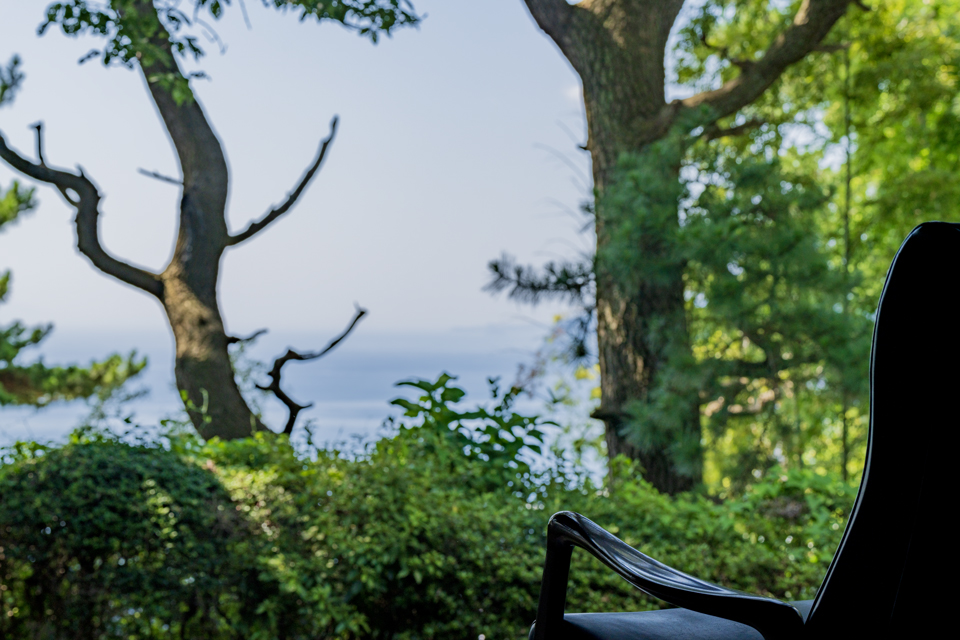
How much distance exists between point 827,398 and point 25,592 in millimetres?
3093

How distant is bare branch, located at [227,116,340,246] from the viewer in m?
4.34

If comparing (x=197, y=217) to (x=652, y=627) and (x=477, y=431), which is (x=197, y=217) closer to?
(x=477, y=431)

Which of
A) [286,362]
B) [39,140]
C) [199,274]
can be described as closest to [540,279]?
[286,362]

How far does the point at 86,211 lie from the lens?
4145mm

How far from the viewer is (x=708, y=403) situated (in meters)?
3.21

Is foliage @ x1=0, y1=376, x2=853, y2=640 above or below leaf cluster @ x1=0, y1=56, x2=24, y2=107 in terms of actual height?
below

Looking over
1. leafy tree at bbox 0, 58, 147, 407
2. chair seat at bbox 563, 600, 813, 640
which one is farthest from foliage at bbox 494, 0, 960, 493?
leafy tree at bbox 0, 58, 147, 407

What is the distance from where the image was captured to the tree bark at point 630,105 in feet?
12.2

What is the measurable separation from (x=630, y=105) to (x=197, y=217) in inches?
105

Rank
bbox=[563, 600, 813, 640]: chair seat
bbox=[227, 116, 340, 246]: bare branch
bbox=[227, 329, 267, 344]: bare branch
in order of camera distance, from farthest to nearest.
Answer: bbox=[227, 116, 340, 246]: bare branch, bbox=[227, 329, 267, 344]: bare branch, bbox=[563, 600, 813, 640]: chair seat

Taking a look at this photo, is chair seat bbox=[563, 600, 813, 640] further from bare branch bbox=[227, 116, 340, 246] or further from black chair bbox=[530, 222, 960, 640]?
bare branch bbox=[227, 116, 340, 246]

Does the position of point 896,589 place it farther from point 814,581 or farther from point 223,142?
point 223,142

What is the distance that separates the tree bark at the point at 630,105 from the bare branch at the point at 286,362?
4.65 ft

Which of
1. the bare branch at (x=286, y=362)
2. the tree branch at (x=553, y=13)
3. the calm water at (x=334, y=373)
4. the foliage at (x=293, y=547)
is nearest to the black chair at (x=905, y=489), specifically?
the foliage at (x=293, y=547)
